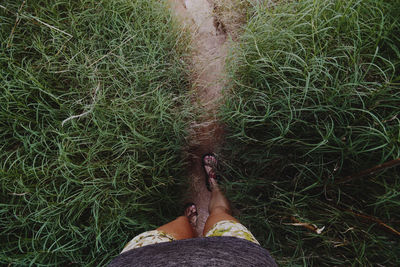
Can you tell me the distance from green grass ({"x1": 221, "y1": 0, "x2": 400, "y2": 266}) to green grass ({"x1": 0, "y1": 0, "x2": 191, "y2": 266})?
523 mm

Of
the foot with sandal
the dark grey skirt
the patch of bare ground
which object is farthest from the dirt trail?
the dark grey skirt

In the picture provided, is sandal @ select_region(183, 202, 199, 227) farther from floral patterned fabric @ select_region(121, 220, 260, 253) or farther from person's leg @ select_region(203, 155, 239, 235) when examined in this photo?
floral patterned fabric @ select_region(121, 220, 260, 253)

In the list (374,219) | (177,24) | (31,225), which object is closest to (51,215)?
(31,225)

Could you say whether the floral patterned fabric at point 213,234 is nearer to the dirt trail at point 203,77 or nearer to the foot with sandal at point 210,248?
the foot with sandal at point 210,248

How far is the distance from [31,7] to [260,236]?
2.08 meters

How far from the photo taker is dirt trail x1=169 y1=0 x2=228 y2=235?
4.59ft

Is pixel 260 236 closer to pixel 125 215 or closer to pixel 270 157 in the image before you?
pixel 270 157

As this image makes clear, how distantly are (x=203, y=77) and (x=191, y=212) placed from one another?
3.39 feet

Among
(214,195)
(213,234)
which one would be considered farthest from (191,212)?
(213,234)

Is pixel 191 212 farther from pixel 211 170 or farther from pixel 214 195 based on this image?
pixel 211 170

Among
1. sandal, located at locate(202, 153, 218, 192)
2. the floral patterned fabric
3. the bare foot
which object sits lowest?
the bare foot

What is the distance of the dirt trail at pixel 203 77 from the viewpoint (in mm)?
1400

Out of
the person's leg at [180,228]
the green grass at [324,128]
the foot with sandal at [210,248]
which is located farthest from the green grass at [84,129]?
the green grass at [324,128]

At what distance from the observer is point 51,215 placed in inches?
40.9
